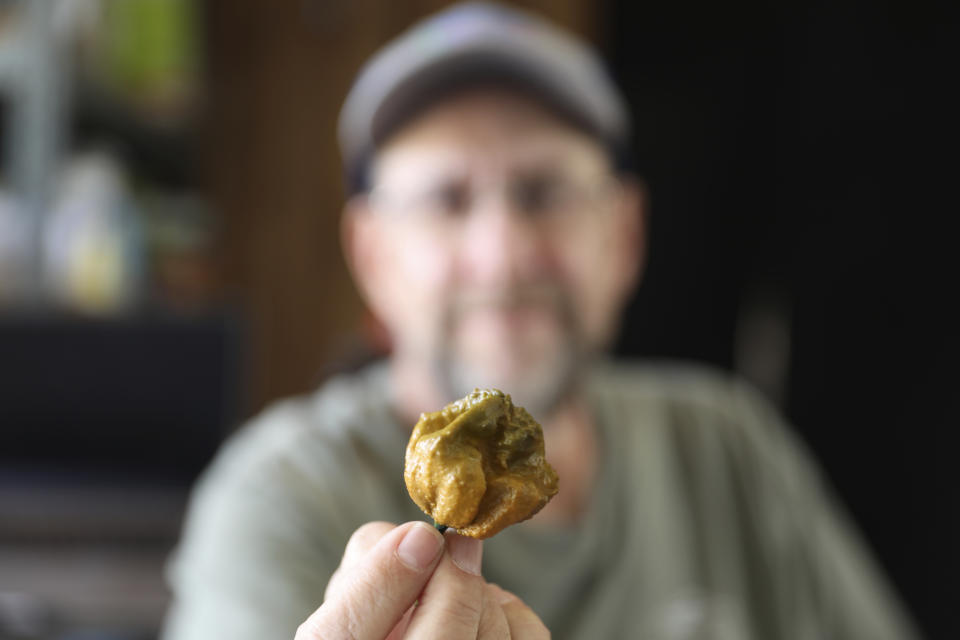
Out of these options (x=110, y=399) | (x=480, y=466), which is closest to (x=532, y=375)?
(x=480, y=466)

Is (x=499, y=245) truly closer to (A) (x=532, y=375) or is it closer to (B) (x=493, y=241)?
(B) (x=493, y=241)

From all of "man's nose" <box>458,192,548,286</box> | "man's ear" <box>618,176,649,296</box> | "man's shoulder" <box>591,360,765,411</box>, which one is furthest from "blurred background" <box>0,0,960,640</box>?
"man's nose" <box>458,192,548,286</box>

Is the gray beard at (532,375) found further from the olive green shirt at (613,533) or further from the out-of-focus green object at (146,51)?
the out-of-focus green object at (146,51)

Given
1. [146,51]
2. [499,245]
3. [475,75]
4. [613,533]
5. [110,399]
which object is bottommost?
[613,533]

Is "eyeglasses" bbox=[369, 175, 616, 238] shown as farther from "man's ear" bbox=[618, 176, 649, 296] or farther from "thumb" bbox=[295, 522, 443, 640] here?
"thumb" bbox=[295, 522, 443, 640]

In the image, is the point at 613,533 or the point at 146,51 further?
the point at 146,51

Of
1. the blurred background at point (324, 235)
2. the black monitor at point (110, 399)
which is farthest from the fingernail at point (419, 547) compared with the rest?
the black monitor at point (110, 399)

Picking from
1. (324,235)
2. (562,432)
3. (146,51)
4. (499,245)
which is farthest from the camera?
(324,235)
